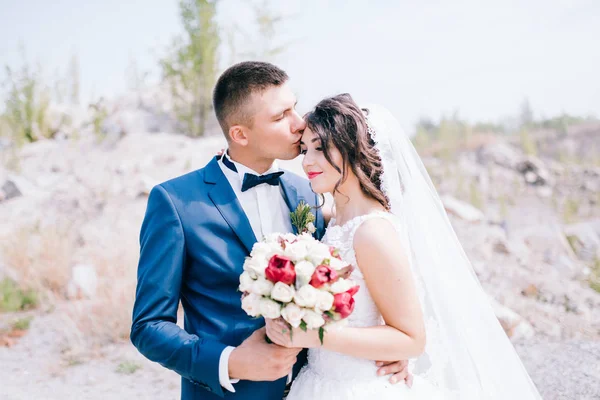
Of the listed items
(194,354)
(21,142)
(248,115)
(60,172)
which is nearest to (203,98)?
(60,172)

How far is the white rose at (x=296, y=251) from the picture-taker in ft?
6.79

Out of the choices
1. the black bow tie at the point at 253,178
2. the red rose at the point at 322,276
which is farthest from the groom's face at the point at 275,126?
the red rose at the point at 322,276

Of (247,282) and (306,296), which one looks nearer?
(306,296)

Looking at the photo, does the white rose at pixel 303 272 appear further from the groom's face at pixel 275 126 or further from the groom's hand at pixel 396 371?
the groom's face at pixel 275 126

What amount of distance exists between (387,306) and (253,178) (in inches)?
39.6

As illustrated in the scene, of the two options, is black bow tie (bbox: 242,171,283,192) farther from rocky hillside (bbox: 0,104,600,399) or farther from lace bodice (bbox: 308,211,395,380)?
rocky hillside (bbox: 0,104,600,399)

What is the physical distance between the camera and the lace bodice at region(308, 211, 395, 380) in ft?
8.48

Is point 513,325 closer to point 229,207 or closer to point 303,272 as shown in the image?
point 229,207

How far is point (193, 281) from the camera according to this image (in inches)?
106

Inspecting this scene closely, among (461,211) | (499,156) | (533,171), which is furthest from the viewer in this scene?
(499,156)

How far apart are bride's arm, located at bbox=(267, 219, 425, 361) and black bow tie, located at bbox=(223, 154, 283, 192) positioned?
697 mm

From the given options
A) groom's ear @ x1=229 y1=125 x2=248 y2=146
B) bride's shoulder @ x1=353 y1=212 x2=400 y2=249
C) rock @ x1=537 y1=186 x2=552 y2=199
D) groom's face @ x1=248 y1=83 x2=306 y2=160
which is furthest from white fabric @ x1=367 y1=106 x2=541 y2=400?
rock @ x1=537 y1=186 x2=552 y2=199

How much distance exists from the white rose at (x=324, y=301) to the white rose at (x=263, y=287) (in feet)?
0.64

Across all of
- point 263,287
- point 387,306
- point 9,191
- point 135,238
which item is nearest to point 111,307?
point 135,238
